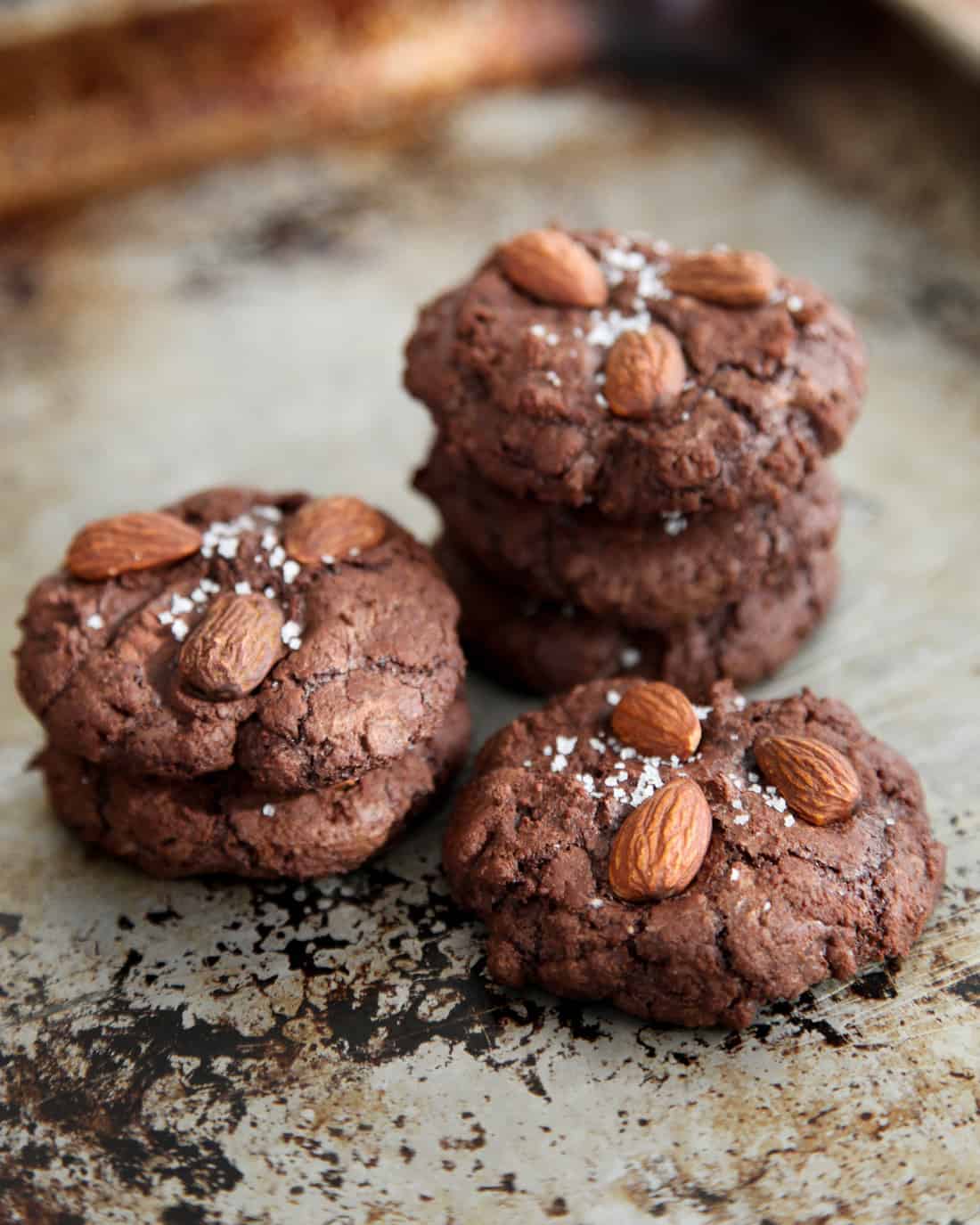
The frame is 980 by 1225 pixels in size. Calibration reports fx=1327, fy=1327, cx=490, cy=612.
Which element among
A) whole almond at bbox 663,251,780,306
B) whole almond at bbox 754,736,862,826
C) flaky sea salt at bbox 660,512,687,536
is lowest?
whole almond at bbox 754,736,862,826

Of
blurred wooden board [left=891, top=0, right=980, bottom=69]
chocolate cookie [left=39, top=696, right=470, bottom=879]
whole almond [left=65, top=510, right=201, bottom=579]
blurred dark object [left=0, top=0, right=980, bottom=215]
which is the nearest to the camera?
chocolate cookie [left=39, top=696, right=470, bottom=879]

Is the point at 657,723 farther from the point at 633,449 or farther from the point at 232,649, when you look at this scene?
the point at 232,649

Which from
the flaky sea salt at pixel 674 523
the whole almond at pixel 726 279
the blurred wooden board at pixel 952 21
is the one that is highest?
the blurred wooden board at pixel 952 21

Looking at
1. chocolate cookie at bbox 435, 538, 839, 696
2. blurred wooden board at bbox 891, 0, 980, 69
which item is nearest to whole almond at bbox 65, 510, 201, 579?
chocolate cookie at bbox 435, 538, 839, 696

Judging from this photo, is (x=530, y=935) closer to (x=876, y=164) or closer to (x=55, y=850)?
(x=55, y=850)

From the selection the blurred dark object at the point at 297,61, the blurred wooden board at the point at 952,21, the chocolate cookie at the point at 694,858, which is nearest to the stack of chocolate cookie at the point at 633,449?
the chocolate cookie at the point at 694,858

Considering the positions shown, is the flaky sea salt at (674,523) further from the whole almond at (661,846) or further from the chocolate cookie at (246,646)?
the whole almond at (661,846)

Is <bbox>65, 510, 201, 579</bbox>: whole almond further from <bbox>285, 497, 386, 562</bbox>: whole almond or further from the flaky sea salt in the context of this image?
the flaky sea salt
